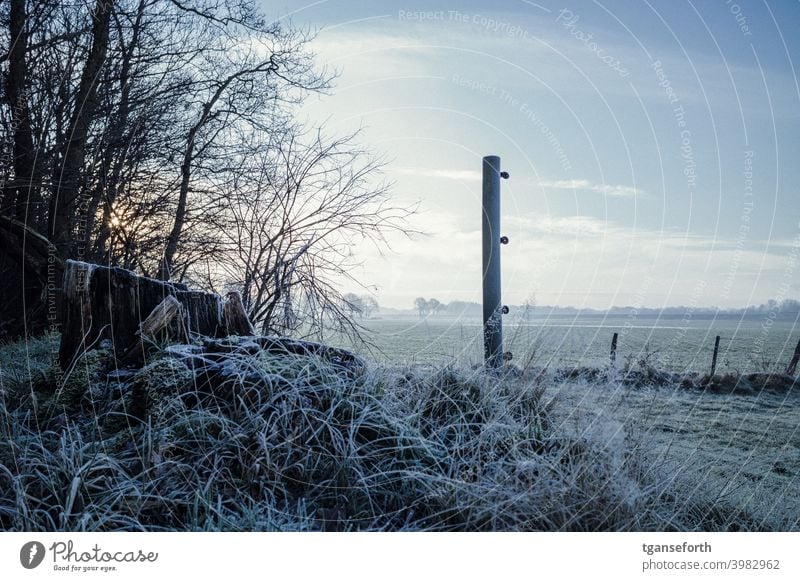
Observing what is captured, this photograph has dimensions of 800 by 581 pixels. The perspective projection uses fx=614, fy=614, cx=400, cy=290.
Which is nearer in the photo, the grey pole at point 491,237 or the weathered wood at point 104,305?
the weathered wood at point 104,305

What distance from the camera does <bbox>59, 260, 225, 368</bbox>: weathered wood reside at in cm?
370

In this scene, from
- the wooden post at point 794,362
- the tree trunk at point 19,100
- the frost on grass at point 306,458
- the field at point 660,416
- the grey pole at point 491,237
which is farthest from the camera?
the wooden post at point 794,362

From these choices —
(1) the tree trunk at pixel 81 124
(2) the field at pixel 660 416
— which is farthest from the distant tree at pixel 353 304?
(1) the tree trunk at pixel 81 124

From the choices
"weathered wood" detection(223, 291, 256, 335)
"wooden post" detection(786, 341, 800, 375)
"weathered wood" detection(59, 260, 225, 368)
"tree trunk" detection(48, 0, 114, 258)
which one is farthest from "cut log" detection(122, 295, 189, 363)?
"wooden post" detection(786, 341, 800, 375)

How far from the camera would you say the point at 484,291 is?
5520 millimetres

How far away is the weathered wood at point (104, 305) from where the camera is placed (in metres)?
3.70

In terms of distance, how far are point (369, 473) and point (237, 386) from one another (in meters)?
0.88

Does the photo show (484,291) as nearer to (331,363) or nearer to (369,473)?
(331,363)

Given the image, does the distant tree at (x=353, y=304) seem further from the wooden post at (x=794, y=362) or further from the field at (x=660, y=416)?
the wooden post at (x=794, y=362)

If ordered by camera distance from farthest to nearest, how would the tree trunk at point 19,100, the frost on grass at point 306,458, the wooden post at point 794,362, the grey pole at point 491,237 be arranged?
the wooden post at point 794,362, the tree trunk at point 19,100, the grey pole at point 491,237, the frost on grass at point 306,458

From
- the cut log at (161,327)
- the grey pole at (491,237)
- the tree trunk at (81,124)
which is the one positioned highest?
the tree trunk at (81,124)

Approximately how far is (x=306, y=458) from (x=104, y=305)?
1.78 m

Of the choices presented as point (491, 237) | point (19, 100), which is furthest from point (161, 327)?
point (19, 100)

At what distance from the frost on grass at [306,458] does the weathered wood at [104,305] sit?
209 mm
